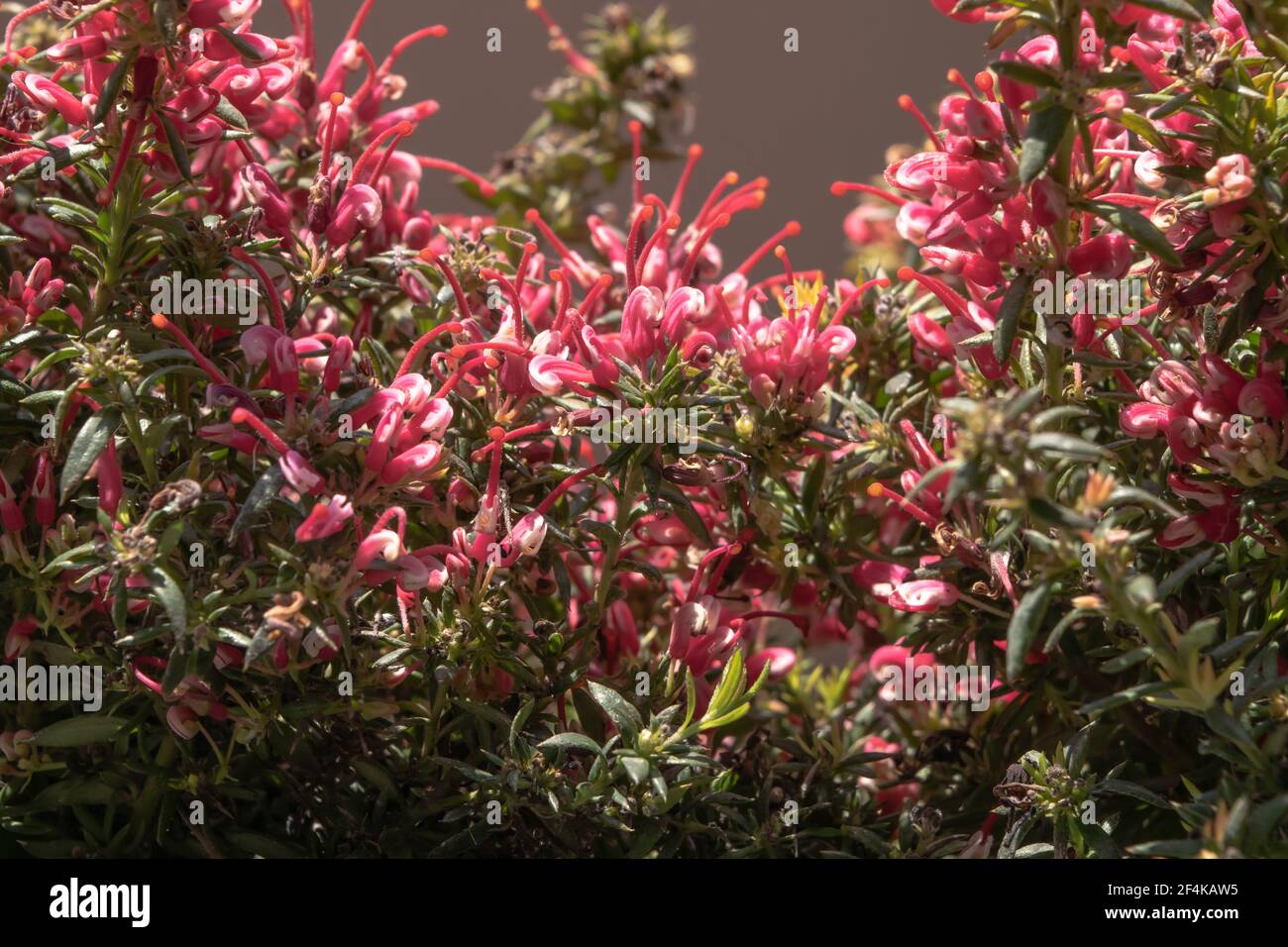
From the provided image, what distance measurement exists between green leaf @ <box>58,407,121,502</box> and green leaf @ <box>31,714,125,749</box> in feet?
0.52

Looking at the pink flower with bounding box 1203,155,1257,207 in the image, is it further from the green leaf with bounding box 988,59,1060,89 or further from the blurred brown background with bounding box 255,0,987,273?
the blurred brown background with bounding box 255,0,987,273

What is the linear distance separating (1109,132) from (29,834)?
0.96 metres

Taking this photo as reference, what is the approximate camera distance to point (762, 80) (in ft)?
8.12

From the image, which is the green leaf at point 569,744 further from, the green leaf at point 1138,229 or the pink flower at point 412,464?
the green leaf at point 1138,229

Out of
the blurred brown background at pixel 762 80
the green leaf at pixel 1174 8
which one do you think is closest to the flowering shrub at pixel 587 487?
the green leaf at pixel 1174 8

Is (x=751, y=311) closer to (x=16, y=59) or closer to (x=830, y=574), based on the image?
(x=830, y=574)

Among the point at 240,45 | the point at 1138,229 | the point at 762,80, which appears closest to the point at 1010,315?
the point at 1138,229

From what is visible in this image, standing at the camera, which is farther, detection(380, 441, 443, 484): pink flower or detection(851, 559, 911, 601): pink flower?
detection(851, 559, 911, 601): pink flower

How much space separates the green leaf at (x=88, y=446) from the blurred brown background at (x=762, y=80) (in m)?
1.49

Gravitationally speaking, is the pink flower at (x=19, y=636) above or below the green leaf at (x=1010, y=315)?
below

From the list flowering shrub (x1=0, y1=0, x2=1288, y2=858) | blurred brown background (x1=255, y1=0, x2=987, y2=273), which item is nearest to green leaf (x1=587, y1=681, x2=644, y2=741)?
flowering shrub (x1=0, y1=0, x2=1288, y2=858)

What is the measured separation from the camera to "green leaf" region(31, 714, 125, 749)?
33.9 inches

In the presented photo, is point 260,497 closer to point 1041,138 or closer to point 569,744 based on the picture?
point 569,744

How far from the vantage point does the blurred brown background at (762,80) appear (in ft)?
7.58
